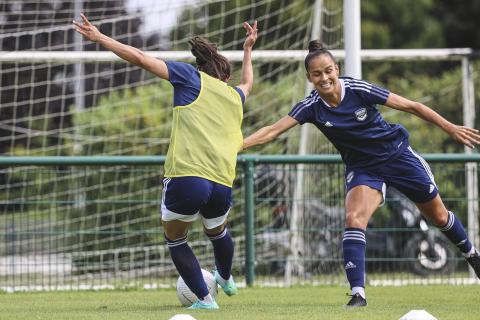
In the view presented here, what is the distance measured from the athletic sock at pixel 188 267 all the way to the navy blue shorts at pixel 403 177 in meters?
1.29

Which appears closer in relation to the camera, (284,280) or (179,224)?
(179,224)

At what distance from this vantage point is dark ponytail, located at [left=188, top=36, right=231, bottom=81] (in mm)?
7996

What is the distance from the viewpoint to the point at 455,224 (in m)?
8.93

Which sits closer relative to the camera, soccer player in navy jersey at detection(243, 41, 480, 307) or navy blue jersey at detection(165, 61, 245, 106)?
navy blue jersey at detection(165, 61, 245, 106)

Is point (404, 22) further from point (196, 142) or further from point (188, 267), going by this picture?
point (196, 142)

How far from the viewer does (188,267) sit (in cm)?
810

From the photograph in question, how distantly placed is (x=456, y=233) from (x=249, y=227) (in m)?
2.95

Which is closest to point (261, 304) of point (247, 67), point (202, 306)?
point (202, 306)

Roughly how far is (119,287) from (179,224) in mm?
3430

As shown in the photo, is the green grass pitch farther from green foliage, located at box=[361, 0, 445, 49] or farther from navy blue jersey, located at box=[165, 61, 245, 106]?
green foliage, located at box=[361, 0, 445, 49]

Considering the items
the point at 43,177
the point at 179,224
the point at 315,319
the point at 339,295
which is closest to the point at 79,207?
the point at 43,177

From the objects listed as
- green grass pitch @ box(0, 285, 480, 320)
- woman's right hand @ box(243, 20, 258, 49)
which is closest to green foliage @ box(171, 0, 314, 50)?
green grass pitch @ box(0, 285, 480, 320)

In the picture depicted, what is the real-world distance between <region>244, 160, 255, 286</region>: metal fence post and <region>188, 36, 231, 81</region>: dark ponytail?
348 cm

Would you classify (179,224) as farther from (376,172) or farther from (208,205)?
(376,172)
